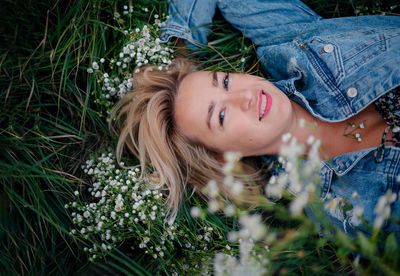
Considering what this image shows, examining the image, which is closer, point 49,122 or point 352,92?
point 352,92

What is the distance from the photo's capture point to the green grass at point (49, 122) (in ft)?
10.2

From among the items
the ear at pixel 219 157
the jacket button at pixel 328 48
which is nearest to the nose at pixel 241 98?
the ear at pixel 219 157

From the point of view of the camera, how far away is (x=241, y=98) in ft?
8.38

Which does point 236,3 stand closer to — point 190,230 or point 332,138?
point 332,138

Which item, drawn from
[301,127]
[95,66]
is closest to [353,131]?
[301,127]

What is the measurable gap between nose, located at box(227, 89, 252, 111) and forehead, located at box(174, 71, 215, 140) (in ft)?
0.61

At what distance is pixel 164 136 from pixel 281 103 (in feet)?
4.08

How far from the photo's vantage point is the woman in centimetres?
265

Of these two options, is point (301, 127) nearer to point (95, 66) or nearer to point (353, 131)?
point (353, 131)

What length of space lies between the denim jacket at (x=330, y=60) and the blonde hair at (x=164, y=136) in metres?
0.45

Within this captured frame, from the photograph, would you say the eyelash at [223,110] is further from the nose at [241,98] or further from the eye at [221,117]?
the nose at [241,98]

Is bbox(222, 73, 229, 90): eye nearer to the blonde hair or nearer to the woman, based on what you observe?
the woman

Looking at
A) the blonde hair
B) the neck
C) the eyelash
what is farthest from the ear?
the eyelash

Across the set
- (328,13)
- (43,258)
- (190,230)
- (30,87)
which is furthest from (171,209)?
(328,13)
